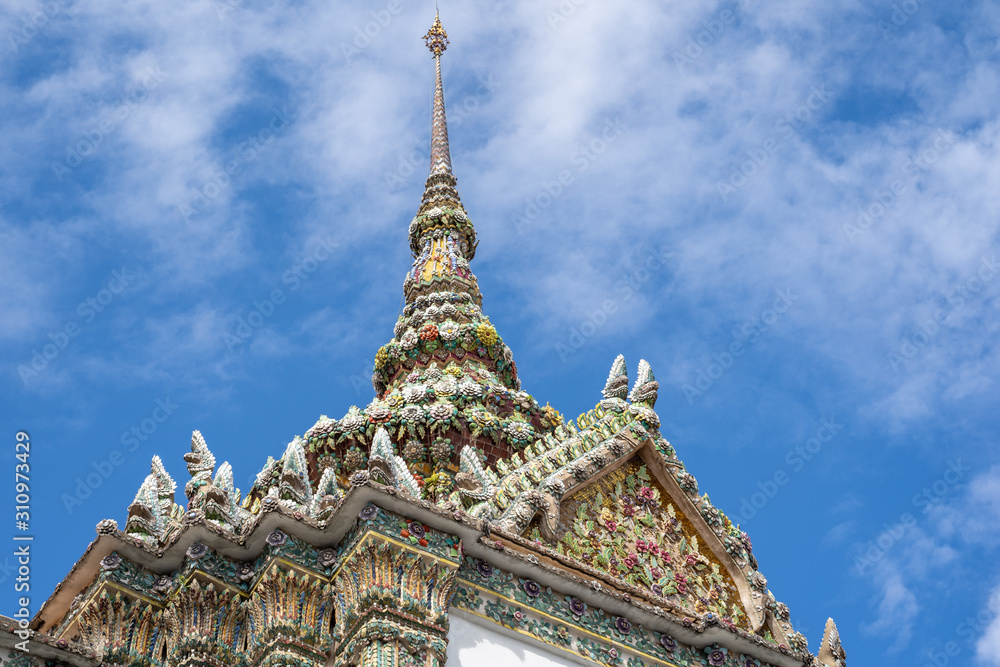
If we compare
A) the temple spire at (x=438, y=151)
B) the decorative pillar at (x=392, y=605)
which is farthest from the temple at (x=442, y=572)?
the temple spire at (x=438, y=151)

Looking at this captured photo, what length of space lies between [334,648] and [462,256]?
Result: 11621 millimetres

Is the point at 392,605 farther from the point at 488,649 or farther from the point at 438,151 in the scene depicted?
the point at 438,151

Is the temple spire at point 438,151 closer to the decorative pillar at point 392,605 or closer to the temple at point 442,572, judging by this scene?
the temple at point 442,572

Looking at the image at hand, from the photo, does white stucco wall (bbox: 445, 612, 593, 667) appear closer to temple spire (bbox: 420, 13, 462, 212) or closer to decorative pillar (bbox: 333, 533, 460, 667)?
decorative pillar (bbox: 333, 533, 460, 667)

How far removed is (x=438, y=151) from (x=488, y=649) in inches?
583

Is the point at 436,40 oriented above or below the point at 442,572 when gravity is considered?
above

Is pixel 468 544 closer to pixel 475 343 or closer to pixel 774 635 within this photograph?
pixel 774 635

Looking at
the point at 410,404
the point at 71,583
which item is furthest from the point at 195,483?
the point at 410,404

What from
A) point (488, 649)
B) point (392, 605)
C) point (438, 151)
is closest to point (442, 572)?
point (392, 605)

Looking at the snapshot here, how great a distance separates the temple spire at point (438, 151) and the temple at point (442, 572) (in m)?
8.60

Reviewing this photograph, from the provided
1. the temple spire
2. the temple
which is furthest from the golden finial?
the temple

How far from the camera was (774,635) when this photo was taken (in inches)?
562

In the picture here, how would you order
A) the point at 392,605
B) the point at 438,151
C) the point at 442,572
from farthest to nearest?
1. the point at 438,151
2. the point at 442,572
3. the point at 392,605

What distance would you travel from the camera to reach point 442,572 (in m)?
11.8
